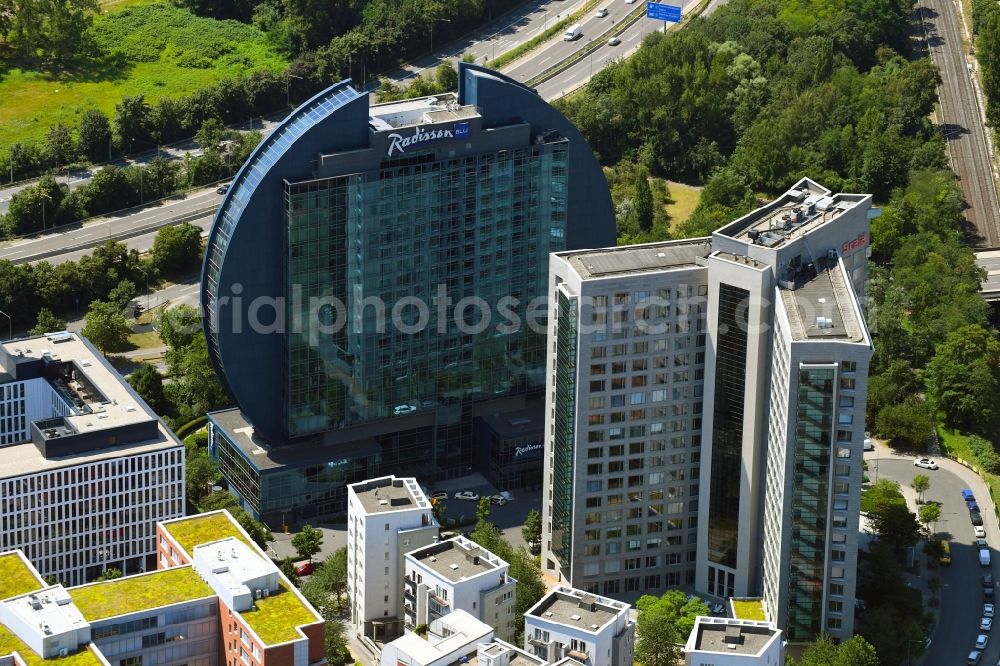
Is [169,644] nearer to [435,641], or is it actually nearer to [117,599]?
[117,599]

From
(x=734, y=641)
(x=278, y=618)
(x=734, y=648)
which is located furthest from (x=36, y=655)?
(x=734, y=641)

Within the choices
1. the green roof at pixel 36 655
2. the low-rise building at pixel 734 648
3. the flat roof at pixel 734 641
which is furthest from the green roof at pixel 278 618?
the flat roof at pixel 734 641

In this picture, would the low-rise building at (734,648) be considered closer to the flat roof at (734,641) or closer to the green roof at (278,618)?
the flat roof at (734,641)

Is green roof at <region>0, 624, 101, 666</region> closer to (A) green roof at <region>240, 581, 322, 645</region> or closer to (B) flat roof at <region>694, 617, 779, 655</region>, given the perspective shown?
(A) green roof at <region>240, 581, 322, 645</region>

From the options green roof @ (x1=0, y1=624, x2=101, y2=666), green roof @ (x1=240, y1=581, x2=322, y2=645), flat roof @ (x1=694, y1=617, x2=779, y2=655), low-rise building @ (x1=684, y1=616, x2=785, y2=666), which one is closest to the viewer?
green roof @ (x1=0, y1=624, x2=101, y2=666)

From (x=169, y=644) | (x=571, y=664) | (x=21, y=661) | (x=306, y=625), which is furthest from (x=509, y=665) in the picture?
(x=21, y=661)

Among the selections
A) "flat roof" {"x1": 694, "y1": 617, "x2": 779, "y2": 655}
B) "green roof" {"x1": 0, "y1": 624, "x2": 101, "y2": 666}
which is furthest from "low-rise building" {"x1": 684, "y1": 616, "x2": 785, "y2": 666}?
"green roof" {"x1": 0, "y1": 624, "x2": 101, "y2": 666}
